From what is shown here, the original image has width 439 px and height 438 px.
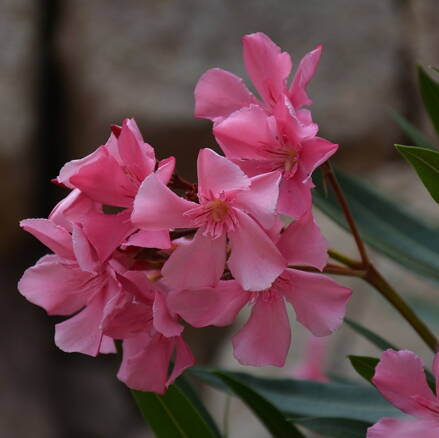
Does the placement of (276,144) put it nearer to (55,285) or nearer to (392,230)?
(55,285)

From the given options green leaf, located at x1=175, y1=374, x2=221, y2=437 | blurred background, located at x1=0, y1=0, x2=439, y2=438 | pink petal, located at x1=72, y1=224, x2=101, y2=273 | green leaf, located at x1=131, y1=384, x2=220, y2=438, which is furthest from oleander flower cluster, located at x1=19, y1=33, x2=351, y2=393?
blurred background, located at x1=0, y1=0, x2=439, y2=438

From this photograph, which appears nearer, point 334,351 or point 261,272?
point 261,272

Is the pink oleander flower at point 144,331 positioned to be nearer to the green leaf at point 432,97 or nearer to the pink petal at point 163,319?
the pink petal at point 163,319

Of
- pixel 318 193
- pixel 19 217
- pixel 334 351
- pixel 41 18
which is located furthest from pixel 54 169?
pixel 318 193

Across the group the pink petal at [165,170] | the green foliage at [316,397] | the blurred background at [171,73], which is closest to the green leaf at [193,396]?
the green foliage at [316,397]

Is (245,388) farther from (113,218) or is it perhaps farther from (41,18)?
(41,18)

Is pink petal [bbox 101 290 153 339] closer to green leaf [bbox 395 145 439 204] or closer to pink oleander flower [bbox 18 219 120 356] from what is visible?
pink oleander flower [bbox 18 219 120 356]
